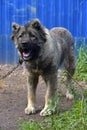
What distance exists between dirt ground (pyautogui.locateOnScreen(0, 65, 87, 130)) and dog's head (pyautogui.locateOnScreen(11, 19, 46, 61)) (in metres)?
0.94

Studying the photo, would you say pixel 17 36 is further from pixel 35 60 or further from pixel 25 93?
pixel 25 93

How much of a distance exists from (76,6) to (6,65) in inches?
86.8

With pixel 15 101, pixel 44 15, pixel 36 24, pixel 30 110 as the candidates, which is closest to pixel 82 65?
pixel 44 15

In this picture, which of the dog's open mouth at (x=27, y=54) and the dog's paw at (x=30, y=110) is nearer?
the dog's open mouth at (x=27, y=54)

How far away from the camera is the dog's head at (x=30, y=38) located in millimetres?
7768

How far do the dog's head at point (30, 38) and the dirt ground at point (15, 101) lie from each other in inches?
37.2

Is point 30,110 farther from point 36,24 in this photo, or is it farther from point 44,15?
point 44,15

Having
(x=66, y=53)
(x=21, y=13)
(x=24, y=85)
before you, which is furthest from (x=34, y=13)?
(x=66, y=53)

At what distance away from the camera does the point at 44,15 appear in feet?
41.0

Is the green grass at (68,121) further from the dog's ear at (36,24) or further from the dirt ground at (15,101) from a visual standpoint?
the dog's ear at (36,24)

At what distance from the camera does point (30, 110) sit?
27.2 feet

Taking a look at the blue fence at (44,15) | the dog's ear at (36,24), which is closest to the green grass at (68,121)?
the dog's ear at (36,24)

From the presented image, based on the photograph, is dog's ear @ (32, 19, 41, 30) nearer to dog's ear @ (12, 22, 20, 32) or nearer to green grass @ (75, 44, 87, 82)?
dog's ear @ (12, 22, 20, 32)

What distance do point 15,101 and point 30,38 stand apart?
1770 mm
